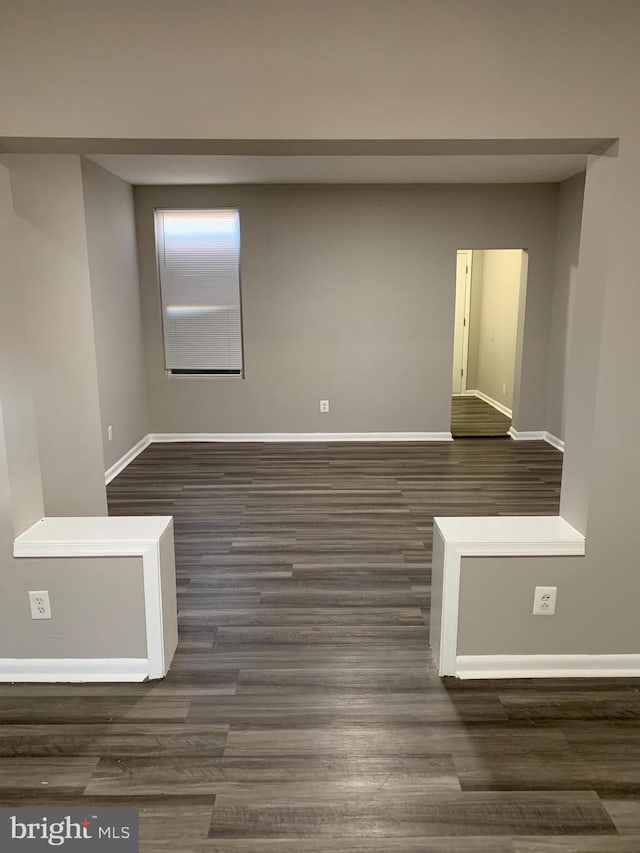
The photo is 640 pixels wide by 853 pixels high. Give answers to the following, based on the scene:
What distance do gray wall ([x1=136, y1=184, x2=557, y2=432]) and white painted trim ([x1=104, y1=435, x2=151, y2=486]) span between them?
0.28 m

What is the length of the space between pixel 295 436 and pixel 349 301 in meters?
1.56

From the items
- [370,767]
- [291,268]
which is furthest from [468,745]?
[291,268]

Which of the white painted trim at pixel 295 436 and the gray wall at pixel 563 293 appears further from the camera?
the white painted trim at pixel 295 436

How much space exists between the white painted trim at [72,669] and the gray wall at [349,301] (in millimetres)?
4171

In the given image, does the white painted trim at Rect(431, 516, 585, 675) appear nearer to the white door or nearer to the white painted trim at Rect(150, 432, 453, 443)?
the white painted trim at Rect(150, 432, 453, 443)

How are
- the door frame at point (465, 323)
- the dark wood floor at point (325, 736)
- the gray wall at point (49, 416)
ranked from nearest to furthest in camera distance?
the dark wood floor at point (325, 736) → the gray wall at point (49, 416) → the door frame at point (465, 323)

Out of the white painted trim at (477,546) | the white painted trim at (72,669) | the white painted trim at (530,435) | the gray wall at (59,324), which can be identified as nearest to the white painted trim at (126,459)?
the gray wall at (59,324)

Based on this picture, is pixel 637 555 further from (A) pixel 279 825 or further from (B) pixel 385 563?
(A) pixel 279 825

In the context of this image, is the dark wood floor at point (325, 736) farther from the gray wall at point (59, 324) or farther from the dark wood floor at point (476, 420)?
the dark wood floor at point (476, 420)

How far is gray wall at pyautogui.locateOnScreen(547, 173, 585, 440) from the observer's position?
5723 millimetres

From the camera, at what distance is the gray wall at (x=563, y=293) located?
5.72 m

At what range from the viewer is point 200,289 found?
6.34 metres

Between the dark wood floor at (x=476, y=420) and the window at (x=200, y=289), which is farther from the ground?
the window at (x=200, y=289)

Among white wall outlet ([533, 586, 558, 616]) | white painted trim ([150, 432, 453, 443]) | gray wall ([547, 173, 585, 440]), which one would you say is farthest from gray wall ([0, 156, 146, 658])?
gray wall ([547, 173, 585, 440])
